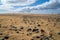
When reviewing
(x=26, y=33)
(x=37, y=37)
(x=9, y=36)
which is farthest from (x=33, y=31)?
(x=9, y=36)

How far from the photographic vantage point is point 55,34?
1209cm

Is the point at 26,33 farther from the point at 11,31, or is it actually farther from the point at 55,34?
the point at 55,34

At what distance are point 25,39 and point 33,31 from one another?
2.06 metres

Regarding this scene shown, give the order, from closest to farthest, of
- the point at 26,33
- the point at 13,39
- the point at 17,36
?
the point at 13,39 → the point at 17,36 → the point at 26,33

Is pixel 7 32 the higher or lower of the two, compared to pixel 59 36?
higher

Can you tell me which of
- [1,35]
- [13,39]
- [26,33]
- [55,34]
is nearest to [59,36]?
[55,34]

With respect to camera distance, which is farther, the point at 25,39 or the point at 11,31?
the point at 11,31

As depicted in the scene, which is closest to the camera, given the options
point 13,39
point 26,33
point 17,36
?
point 13,39

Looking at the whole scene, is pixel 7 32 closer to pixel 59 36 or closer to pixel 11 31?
pixel 11 31

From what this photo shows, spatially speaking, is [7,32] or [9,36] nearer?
[9,36]

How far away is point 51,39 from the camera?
10625 millimetres

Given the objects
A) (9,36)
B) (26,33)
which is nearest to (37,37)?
(26,33)

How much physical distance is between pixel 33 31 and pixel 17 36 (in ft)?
5.99

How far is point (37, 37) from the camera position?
36.2ft
